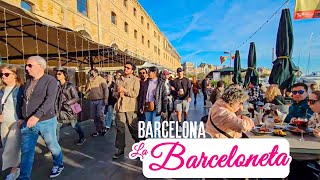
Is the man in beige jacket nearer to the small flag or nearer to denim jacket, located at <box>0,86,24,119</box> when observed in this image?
denim jacket, located at <box>0,86,24,119</box>

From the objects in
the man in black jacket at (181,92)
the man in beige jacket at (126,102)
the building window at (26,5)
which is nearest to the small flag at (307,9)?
the man in black jacket at (181,92)

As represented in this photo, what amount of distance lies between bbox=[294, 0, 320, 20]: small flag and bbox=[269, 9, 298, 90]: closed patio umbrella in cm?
27

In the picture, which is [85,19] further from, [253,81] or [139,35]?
[139,35]

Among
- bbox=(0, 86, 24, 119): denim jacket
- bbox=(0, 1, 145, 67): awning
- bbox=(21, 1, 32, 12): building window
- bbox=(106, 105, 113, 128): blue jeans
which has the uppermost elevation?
bbox=(21, 1, 32, 12): building window

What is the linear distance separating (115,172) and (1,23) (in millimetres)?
4785

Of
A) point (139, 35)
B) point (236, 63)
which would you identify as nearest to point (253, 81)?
point (236, 63)

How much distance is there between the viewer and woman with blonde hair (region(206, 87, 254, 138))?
2494 millimetres

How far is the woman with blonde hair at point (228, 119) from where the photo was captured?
2.49 m

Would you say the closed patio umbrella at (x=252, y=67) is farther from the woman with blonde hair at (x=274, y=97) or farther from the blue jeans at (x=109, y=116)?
the blue jeans at (x=109, y=116)

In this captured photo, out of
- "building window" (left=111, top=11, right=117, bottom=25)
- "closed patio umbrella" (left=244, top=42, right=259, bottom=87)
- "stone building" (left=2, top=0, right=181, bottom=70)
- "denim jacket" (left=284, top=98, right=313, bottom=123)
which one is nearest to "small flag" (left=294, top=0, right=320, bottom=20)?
"denim jacket" (left=284, top=98, right=313, bottom=123)

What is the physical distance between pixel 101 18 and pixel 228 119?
17.2m

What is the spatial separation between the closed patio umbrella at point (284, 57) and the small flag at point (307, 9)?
0.89 feet

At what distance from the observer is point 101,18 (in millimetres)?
17547

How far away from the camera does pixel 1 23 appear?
535cm
